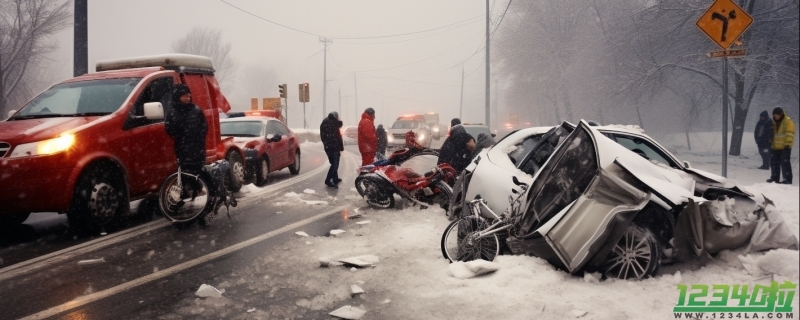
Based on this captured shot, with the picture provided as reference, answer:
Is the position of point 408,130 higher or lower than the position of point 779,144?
lower

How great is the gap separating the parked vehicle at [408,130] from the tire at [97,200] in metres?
18.5

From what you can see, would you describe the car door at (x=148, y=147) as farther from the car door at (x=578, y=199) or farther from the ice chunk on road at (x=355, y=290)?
the car door at (x=578, y=199)

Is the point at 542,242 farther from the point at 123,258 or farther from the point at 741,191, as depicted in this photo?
the point at 123,258

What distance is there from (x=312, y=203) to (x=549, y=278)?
5.81 metres

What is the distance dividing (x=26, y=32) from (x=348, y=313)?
33.9 metres

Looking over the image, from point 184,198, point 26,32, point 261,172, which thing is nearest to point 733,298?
point 184,198

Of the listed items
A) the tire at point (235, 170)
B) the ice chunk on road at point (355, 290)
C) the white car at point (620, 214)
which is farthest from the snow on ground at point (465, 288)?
→ the tire at point (235, 170)

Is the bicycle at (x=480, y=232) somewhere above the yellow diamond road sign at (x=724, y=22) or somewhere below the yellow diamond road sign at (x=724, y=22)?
below

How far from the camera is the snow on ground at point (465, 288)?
3.94 meters

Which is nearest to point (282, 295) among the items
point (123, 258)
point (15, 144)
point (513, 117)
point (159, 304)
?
point (159, 304)

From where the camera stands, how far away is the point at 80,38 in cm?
1272

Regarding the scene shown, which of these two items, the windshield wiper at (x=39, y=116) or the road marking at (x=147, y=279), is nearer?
the road marking at (x=147, y=279)

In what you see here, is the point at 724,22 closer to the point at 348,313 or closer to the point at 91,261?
the point at 348,313

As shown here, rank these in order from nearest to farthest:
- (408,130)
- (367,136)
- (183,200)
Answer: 1. (183,200)
2. (367,136)
3. (408,130)
